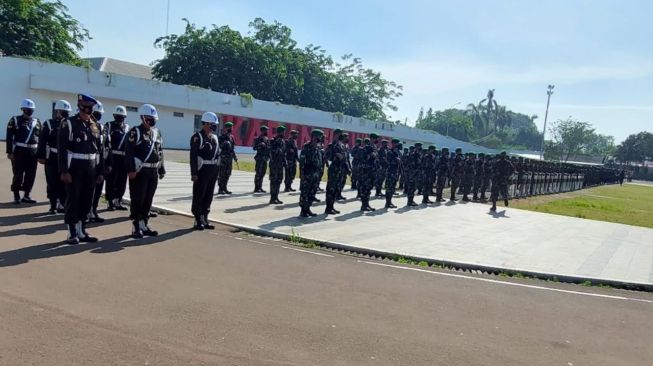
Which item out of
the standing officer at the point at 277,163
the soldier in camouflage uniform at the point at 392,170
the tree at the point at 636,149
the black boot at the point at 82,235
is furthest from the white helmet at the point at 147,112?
the tree at the point at 636,149

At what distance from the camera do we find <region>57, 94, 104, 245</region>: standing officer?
22.9 feet

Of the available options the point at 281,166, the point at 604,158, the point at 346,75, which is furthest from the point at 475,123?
the point at 281,166

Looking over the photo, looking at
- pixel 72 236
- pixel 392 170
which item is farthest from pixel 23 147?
pixel 392 170

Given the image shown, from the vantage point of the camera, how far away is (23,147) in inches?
400

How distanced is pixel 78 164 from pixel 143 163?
994mm

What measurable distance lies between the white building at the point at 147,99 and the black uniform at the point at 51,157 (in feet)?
73.2

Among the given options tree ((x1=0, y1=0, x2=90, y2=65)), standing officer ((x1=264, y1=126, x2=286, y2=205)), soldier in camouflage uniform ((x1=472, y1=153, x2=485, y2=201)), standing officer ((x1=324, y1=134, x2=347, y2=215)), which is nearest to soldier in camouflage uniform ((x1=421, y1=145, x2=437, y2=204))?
soldier in camouflage uniform ((x1=472, y1=153, x2=485, y2=201))

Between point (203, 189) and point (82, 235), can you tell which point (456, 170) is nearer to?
point (203, 189)

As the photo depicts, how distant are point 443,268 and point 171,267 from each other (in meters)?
4.11

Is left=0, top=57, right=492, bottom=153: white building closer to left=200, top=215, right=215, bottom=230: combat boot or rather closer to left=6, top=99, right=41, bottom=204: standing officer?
left=6, top=99, right=41, bottom=204: standing officer

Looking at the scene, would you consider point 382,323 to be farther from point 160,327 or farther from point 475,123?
point 475,123

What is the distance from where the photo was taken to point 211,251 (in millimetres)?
7434

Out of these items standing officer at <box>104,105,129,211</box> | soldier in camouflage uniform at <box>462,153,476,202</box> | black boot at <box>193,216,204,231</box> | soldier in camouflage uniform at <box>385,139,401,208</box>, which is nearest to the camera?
black boot at <box>193,216,204,231</box>

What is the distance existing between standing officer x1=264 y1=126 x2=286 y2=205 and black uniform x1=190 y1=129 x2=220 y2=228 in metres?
4.19
